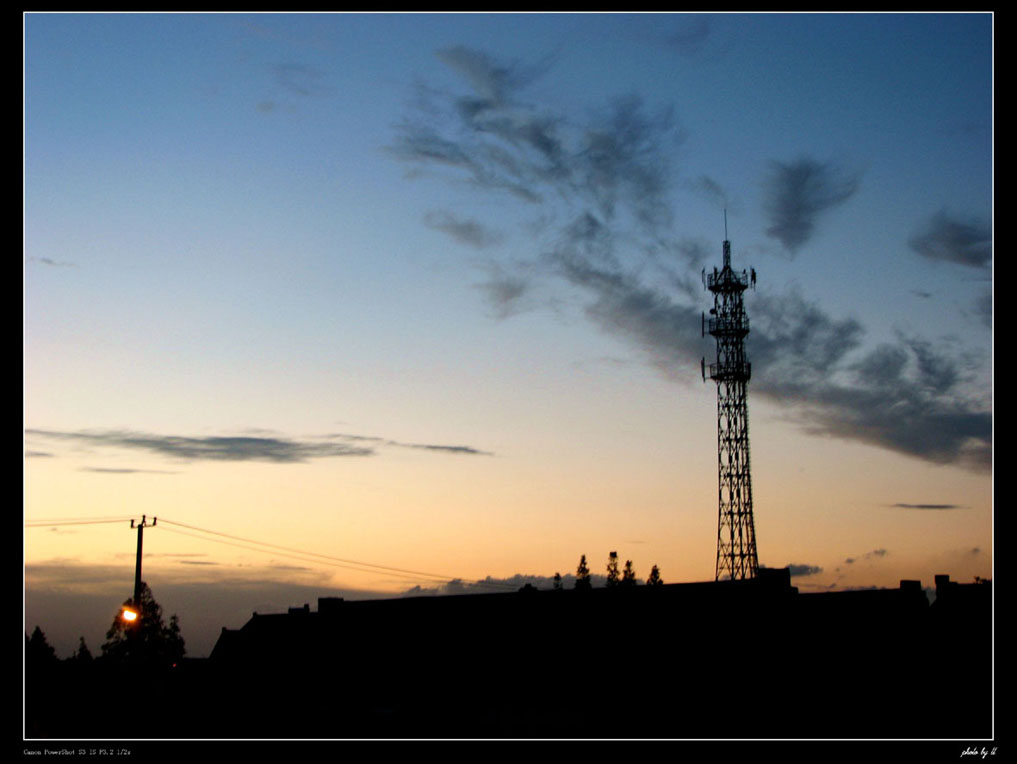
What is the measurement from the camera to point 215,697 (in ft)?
155

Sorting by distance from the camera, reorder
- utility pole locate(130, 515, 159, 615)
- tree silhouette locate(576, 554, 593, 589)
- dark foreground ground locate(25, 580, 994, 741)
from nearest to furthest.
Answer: dark foreground ground locate(25, 580, 994, 741), utility pole locate(130, 515, 159, 615), tree silhouette locate(576, 554, 593, 589)

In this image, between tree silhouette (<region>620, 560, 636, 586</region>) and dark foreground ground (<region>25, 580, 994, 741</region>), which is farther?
tree silhouette (<region>620, 560, 636, 586</region>)

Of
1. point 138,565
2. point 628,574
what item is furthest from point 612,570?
point 138,565

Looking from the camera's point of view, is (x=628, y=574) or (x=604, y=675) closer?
(x=604, y=675)

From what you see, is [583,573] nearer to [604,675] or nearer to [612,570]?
[612,570]

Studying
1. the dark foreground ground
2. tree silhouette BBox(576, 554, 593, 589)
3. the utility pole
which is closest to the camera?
the dark foreground ground

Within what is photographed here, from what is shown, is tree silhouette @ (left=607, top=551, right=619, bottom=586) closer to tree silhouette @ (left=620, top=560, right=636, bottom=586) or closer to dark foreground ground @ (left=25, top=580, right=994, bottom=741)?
tree silhouette @ (left=620, top=560, right=636, bottom=586)

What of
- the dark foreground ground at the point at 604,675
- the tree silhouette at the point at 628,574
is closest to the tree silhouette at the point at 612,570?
the tree silhouette at the point at 628,574

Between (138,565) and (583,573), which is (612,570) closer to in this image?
(583,573)

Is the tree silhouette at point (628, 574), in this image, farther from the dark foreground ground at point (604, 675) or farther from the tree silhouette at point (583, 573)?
the dark foreground ground at point (604, 675)

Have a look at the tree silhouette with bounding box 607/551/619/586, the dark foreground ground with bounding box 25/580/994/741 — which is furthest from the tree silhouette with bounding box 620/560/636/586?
the dark foreground ground with bounding box 25/580/994/741
